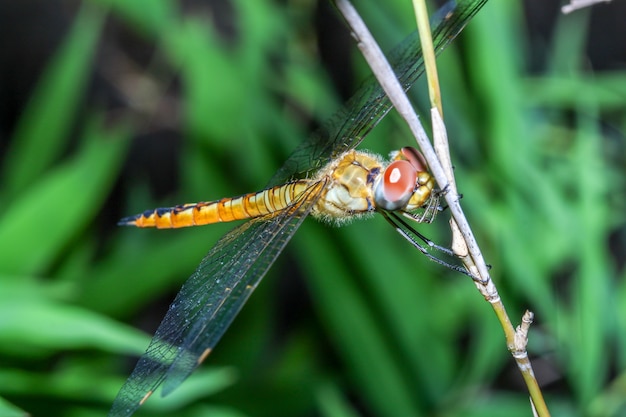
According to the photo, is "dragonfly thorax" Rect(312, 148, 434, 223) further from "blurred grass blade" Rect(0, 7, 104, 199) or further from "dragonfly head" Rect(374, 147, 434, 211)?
"blurred grass blade" Rect(0, 7, 104, 199)

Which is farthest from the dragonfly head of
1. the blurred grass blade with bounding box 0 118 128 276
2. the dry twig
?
the blurred grass blade with bounding box 0 118 128 276

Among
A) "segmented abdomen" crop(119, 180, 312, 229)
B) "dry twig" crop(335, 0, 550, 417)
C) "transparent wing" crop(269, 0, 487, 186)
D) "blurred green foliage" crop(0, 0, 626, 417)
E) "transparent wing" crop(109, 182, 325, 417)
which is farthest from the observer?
"blurred green foliage" crop(0, 0, 626, 417)

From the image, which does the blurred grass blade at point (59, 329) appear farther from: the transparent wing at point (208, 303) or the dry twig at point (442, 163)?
the dry twig at point (442, 163)

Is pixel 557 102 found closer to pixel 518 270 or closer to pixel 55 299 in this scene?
pixel 518 270

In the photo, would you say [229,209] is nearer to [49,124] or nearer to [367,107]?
[367,107]

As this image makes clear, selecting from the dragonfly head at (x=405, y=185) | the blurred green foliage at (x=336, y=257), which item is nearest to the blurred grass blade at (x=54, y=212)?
the blurred green foliage at (x=336, y=257)

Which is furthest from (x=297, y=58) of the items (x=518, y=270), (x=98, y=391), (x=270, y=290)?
(x=98, y=391)
